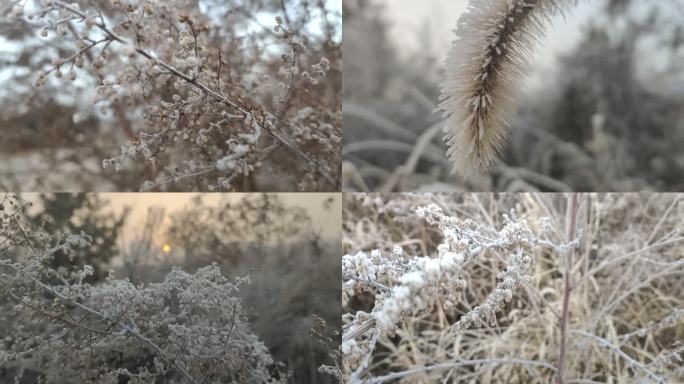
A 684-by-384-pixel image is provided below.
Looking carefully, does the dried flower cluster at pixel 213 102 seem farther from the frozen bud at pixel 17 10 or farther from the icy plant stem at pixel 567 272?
the icy plant stem at pixel 567 272

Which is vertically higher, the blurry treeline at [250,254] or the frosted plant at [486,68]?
the frosted plant at [486,68]

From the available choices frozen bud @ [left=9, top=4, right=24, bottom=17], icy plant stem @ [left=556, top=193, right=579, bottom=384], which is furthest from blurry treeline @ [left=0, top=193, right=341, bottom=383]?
icy plant stem @ [left=556, top=193, right=579, bottom=384]

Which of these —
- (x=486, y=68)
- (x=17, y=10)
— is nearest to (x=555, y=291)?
(x=486, y=68)

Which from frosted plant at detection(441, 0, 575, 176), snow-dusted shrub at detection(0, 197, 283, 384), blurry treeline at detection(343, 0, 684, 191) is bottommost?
snow-dusted shrub at detection(0, 197, 283, 384)

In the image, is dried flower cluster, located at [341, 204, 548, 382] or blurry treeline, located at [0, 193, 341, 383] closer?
dried flower cluster, located at [341, 204, 548, 382]

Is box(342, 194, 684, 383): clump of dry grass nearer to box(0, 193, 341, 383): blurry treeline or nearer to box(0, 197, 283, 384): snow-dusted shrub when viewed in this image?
box(0, 193, 341, 383): blurry treeline

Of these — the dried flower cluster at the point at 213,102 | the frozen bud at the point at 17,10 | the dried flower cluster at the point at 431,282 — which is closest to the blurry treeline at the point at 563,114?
the dried flower cluster at the point at 213,102
